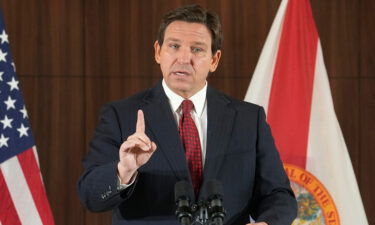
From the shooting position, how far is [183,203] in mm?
1676

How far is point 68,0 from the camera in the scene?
4375 millimetres

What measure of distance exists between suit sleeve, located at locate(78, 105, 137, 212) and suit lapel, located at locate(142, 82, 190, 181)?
123mm

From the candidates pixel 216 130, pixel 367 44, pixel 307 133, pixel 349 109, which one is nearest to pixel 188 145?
pixel 216 130

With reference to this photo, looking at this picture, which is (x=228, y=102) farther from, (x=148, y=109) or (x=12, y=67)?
(x=12, y=67)

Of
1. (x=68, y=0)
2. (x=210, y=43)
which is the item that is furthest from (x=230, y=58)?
(x=210, y=43)

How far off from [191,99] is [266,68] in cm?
191

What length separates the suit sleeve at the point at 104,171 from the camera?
76.1 inches

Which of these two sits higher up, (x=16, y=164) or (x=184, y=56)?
(x=184, y=56)

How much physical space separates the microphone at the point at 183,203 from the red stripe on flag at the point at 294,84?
7.56ft

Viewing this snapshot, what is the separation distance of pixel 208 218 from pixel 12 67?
95.5 inches

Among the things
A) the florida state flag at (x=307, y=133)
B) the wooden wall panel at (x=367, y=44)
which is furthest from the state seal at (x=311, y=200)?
the wooden wall panel at (x=367, y=44)

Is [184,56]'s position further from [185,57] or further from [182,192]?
[182,192]

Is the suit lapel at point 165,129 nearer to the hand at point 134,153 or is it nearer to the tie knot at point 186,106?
the tie knot at point 186,106

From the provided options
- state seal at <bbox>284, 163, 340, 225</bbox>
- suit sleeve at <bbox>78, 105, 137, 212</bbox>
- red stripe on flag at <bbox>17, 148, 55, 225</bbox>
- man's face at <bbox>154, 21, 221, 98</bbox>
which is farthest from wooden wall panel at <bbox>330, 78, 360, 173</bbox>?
suit sleeve at <bbox>78, 105, 137, 212</bbox>
